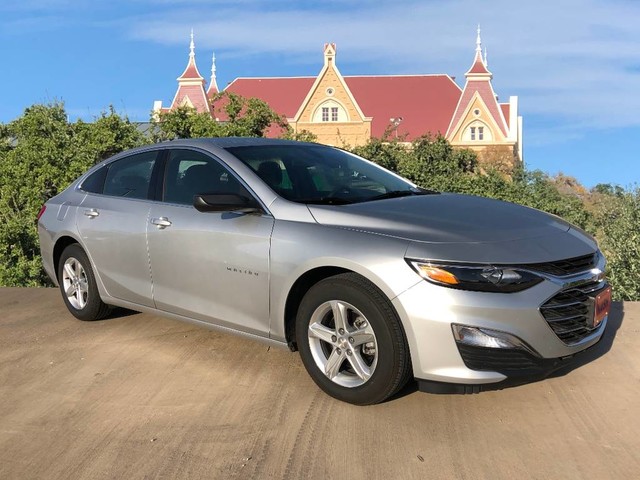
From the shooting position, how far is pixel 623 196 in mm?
16625

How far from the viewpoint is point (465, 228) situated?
3.79 m

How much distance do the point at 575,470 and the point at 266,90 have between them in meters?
51.5

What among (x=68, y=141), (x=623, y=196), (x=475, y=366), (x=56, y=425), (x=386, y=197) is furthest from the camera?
(x=68, y=141)

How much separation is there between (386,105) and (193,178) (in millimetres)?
47518

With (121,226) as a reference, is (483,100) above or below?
above

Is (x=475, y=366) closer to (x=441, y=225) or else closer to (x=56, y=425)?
(x=441, y=225)

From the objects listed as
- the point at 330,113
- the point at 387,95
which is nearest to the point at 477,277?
the point at 330,113

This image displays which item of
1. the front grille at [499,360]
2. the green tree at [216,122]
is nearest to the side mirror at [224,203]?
the front grille at [499,360]

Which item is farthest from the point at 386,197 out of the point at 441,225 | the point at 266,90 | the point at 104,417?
the point at 266,90

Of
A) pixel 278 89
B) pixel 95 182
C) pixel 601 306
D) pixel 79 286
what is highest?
pixel 278 89

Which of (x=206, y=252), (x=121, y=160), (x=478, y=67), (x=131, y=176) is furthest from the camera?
(x=478, y=67)

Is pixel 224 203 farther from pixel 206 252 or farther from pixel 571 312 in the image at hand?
pixel 571 312

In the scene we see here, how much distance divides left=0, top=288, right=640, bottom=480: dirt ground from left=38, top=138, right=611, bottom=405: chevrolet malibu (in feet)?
0.94

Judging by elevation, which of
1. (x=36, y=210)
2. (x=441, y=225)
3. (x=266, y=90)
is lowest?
(x=36, y=210)
